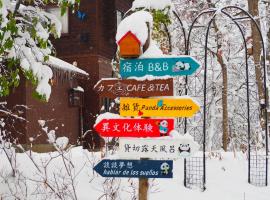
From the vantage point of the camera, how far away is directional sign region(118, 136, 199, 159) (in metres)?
4.52

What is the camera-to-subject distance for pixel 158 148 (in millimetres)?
4559

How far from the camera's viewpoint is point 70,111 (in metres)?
17.1

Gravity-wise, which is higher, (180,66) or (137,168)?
(180,66)

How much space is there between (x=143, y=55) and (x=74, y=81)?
1292cm

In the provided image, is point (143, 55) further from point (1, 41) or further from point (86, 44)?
point (86, 44)

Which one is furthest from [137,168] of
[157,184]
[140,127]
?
[157,184]

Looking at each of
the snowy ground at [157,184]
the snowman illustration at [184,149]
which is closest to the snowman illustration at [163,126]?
the snowman illustration at [184,149]

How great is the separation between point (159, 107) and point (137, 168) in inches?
27.2

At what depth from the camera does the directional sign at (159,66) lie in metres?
4.58

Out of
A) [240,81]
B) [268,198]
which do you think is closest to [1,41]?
[268,198]

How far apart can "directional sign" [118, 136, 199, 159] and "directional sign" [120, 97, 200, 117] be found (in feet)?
0.86

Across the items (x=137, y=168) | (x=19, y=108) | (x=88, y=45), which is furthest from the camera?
(x=88, y=45)

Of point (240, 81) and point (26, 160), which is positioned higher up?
point (240, 81)

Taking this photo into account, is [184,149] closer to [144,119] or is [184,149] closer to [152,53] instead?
[144,119]
